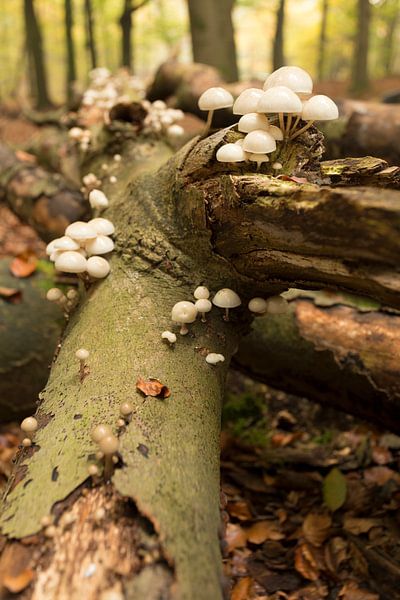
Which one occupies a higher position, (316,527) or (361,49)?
(361,49)

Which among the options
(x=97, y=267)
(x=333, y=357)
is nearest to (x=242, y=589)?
(x=333, y=357)

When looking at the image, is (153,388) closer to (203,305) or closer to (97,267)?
(203,305)

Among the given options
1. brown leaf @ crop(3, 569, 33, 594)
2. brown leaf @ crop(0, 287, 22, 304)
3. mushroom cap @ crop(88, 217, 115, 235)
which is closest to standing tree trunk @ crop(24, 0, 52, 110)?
brown leaf @ crop(0, 287, 22, 304)

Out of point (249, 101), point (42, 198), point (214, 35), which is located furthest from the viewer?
point (214, 35)

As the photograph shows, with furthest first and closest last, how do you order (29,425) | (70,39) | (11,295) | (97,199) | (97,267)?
(70,39)
(11,295)
(97,199)
(97,267)
(29,425)

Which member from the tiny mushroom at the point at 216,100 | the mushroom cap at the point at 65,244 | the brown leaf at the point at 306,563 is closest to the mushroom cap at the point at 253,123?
the tiny mushroom at the point at 216,100

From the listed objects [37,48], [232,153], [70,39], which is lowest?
[37,48]
